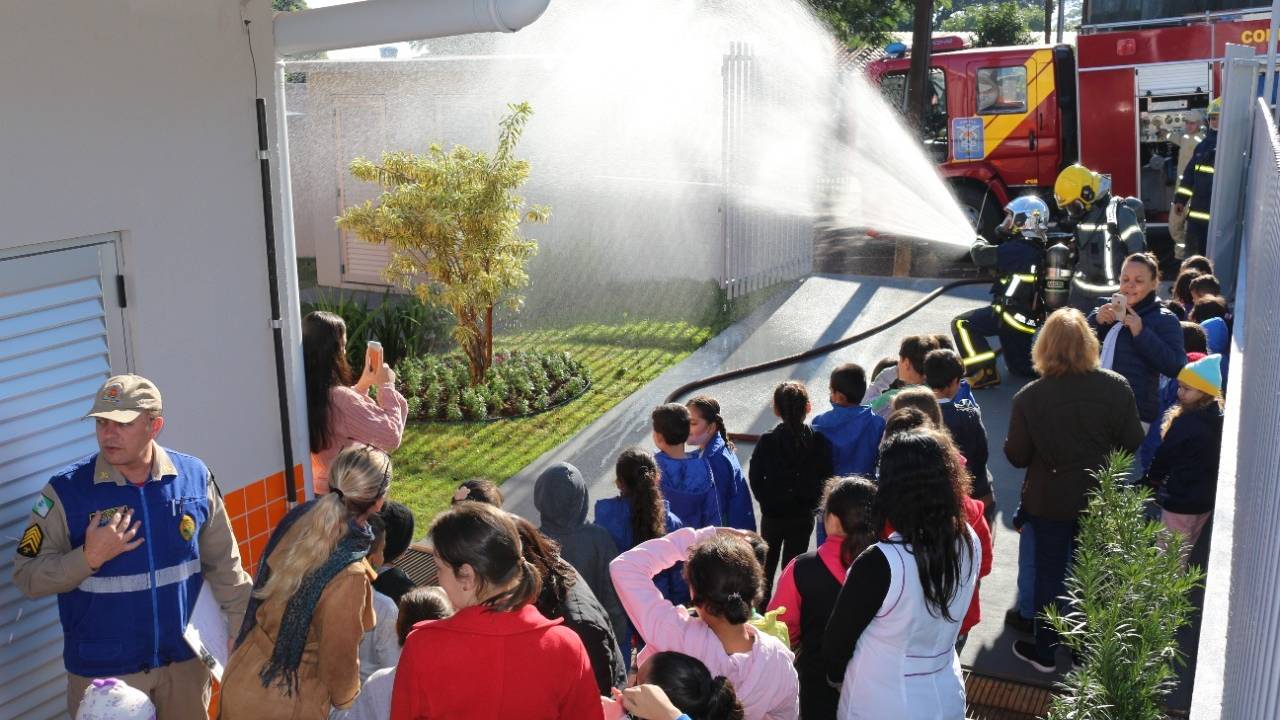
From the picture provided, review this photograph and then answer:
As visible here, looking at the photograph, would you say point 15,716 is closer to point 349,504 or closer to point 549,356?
point 349,504

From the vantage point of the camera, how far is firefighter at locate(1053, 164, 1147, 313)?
10102 millimetres

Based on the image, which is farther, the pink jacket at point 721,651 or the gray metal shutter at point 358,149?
the gray metal shutter at point 358,149

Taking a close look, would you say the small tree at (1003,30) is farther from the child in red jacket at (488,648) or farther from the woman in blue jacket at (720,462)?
the child in red jacket at (488,648)

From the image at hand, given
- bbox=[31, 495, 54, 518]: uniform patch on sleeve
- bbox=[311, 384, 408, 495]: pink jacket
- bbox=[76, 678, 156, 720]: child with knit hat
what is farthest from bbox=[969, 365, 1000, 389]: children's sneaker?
bbox=[76, 678, 156, 720]: child with knit hat

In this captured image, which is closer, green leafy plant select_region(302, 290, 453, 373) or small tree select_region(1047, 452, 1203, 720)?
small tree select_region(1047, 452, 1203, 720)

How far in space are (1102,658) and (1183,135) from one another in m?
12.4

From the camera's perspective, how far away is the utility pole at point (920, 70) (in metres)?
15.6

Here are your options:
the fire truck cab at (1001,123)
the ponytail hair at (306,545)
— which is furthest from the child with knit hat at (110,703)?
the fire truck cab at (1001,123)

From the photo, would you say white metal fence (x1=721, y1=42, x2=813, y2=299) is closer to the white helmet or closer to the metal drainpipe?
the white helmet

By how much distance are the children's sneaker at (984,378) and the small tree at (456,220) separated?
3927 mm

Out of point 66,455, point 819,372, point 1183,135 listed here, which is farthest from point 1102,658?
point 1183,135

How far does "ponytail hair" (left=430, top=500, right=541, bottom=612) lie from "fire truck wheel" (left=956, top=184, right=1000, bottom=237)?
44.7 ft

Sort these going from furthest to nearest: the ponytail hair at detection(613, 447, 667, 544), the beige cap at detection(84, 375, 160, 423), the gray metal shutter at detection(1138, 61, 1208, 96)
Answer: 1. the gray metal shutter at detection(1138, 61, 1208, 96)
2. the ponytail hair at detection(613, 447, 667, 544)
3. the beige cap at detection(84, 375, 160, 423)

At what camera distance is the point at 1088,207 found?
10.2 metres
